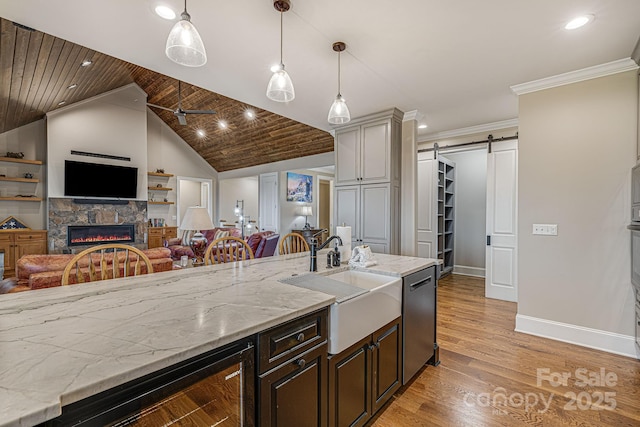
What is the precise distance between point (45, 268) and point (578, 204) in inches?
196

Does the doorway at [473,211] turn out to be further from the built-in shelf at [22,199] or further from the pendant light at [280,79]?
the built-in shelf at [22,199]

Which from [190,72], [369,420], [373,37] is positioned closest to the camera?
[369,420]

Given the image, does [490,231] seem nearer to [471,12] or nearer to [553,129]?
[553,129]

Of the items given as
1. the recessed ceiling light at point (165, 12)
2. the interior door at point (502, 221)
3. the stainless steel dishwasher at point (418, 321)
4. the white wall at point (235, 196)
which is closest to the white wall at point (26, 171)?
the white wall at point (235, 196)

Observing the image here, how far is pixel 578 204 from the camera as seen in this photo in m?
2.81

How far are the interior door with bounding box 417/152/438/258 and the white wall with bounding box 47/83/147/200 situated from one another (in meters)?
6.70

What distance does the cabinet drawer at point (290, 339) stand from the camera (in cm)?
107

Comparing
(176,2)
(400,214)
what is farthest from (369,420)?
(176,2)

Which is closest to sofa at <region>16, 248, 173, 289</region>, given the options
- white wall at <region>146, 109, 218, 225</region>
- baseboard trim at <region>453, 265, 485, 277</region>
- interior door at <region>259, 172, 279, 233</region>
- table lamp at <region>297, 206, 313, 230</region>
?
interior door at <region>259, 172, 279, 233</region>

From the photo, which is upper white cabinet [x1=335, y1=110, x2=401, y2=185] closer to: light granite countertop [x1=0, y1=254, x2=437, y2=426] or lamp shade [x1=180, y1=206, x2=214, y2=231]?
lamp shade [x1=180, y1=206, x2=214, y2=231]

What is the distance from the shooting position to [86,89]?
5.82 metres

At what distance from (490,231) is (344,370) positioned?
149 inches

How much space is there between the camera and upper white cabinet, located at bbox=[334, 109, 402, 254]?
12.2 feet

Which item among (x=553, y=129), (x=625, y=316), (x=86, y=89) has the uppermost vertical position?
(x=86, y=89)
